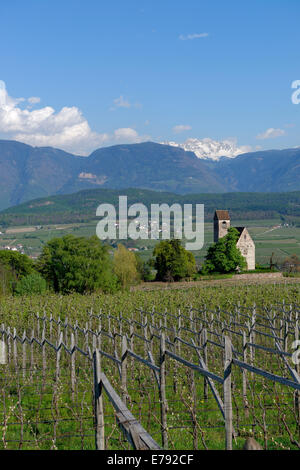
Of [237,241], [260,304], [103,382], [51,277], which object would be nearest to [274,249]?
[237,241]

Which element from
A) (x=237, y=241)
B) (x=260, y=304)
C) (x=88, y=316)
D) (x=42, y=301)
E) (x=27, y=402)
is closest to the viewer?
(x=27, y=402)

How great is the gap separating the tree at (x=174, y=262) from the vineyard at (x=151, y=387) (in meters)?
22.8

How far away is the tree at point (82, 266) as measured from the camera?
41125 millimetres

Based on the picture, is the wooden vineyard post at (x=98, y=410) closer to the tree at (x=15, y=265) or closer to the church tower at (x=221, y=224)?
the tree at (x=15, y=265)

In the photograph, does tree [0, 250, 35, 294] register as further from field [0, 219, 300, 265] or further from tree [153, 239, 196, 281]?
field [0, 219, 300, 265]

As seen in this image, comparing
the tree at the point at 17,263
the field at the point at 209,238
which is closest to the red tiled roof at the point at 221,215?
the tree at the point at 17,263

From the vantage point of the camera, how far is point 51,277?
4712 cm

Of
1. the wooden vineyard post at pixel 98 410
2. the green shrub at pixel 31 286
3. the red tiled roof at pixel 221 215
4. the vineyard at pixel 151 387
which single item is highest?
the red tiled roof at pixel 221 215

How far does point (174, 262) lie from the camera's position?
169ft

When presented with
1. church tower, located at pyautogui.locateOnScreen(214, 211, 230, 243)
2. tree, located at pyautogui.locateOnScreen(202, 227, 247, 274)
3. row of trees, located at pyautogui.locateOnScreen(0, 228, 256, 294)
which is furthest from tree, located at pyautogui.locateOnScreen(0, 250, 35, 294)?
church tower, located at pyautogui.locateOnScreen(214, 211, 230, 243)

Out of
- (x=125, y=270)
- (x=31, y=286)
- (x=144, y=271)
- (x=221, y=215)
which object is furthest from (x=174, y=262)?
(x=31, y=286)

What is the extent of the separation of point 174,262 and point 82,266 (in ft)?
42.9
